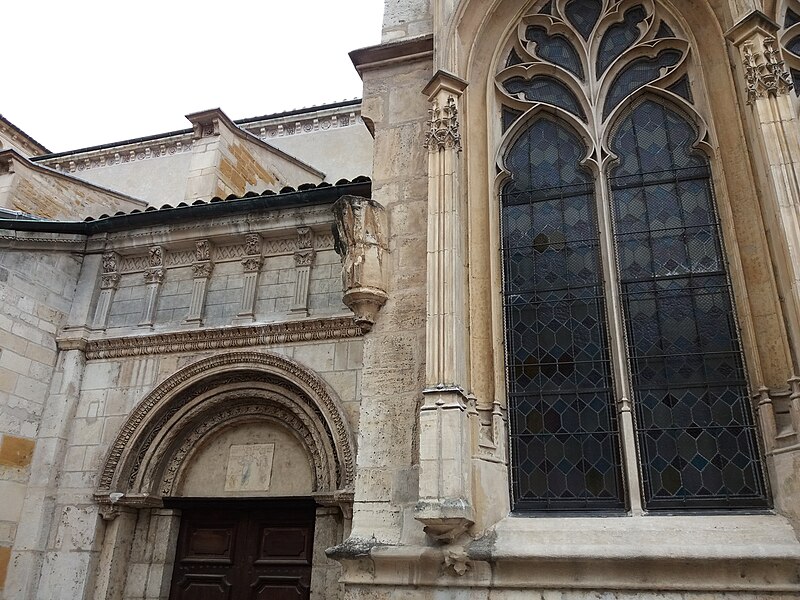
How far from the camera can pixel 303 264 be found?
7141mm

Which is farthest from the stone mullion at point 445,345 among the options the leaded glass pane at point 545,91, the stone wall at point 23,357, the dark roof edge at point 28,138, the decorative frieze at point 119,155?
the dark roof edge at point 28,138

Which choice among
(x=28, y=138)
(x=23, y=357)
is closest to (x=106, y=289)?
(x=23, y=357)

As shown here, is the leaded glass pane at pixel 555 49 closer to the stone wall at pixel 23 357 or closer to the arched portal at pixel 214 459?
the arched portal at pixel 214 459

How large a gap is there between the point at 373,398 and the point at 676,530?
219 cm

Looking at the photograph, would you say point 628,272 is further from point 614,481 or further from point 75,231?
point 75,231

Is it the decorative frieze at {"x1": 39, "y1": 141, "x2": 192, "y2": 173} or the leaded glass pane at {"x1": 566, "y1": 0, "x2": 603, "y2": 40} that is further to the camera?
the decorative frieze at {"x1": 39, "y1": 141, "x2": 192, "y2": 173}

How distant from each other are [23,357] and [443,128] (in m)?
5.06

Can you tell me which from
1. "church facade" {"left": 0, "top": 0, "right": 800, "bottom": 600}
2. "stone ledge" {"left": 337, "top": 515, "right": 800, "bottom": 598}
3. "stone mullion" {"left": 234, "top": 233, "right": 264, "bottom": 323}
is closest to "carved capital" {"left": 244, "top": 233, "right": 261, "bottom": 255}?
"stone mullion" {"left": 234, "top": 233, "right": 264, "bottom": 323}

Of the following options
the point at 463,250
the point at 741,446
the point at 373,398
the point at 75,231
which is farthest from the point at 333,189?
the point at 741,446

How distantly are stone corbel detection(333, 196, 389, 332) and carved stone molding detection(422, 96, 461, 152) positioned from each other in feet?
2.24

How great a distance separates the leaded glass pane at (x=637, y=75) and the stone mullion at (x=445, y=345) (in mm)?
1310

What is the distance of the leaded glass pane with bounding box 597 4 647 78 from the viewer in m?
5.91

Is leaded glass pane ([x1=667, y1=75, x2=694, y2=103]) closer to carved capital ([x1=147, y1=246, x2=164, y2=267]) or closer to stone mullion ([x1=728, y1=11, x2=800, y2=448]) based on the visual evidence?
stone mullion ([x1=728, y1=11, x2=800, y2=448])

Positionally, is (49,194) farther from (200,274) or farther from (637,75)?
(637,75)
